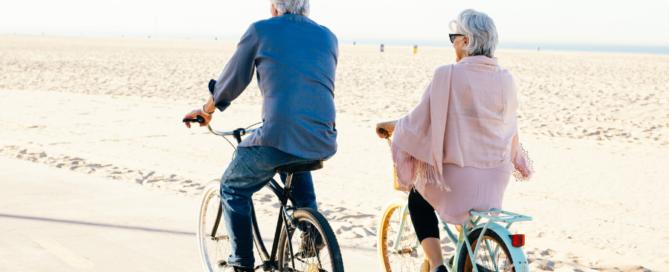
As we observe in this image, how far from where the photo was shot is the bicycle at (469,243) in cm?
244

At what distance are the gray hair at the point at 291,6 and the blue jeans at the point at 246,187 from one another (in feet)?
2.08

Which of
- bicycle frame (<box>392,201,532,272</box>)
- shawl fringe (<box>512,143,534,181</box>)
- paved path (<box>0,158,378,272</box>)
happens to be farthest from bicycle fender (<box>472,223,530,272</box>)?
paved path (<box>0,158,378,272</box>)

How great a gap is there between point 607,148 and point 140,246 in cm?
721

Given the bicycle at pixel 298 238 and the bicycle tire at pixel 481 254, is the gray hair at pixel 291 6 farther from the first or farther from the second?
the bicycle tire at pixel 481 254

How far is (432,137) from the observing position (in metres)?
2.61

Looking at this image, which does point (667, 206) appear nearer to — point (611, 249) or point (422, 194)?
point (611, 249)

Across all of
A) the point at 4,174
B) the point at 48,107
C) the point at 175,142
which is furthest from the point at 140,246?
the point at 48,107

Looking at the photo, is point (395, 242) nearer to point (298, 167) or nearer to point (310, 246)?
point (310, 246)

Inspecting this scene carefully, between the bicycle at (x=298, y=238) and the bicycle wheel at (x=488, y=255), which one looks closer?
the bicycle wheel at (x=488, y=255)

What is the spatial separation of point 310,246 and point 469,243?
2.39ft

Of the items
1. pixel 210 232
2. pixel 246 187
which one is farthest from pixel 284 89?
pixel 210 232

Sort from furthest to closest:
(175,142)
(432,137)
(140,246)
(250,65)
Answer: (175,142) → (140,246) → (250,65) → (432,137)

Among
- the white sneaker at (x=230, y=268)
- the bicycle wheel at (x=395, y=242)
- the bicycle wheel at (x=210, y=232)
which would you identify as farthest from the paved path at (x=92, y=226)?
the white sneaker at (x=230, y=268)

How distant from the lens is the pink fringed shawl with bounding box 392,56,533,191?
8.29 feet
